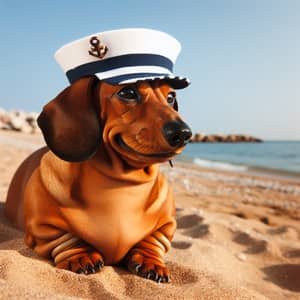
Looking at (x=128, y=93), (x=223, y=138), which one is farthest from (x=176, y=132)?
(x=223, y=138)

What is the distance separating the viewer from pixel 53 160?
2.00 m

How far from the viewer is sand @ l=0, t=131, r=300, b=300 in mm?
1710

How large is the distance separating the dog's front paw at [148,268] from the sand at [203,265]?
0.14 ft

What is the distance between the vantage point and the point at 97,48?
186 centimetres

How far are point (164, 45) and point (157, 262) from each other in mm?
1003

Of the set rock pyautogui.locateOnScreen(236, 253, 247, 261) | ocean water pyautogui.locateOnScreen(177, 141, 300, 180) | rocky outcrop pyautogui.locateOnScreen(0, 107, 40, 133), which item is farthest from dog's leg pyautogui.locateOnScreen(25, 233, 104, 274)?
rocky outcrop pyautogui.locateOnScreen(0, 107, 40, 133)

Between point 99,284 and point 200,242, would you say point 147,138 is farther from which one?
point 200,242

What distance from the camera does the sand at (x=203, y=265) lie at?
1710 mm

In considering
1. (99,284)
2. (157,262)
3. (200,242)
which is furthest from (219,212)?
(99,284)

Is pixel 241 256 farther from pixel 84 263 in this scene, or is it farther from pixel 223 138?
pixel 223 138

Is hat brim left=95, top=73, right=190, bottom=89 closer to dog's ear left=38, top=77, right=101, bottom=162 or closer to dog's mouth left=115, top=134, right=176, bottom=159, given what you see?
dog's ear left=38, top=77, right=101, bottom=162

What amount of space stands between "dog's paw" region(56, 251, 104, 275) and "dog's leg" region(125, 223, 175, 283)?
15 cm

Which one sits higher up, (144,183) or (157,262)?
(144,183)

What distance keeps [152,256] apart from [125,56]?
928mm
